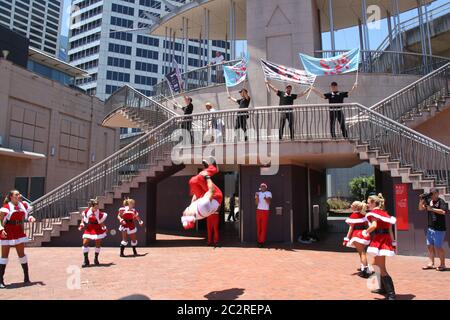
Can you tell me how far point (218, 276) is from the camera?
8664mm

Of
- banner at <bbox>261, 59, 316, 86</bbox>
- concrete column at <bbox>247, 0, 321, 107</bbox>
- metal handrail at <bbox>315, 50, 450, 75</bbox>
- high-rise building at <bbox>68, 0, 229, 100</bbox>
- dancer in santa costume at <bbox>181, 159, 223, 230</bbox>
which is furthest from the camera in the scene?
high-rise building at <bbox>68, 0, 229, 100</bbox>

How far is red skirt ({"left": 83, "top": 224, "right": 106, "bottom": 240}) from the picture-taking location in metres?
10.3

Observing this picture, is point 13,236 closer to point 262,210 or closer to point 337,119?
point 262,210

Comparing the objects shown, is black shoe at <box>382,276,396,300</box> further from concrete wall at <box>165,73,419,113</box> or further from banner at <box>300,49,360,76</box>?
concrete wall at <box>165,73,419,113</box>

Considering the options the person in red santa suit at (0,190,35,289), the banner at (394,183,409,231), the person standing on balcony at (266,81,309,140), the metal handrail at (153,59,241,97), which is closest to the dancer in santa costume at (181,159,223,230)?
the person in red santa suit at (0,190,35,289)

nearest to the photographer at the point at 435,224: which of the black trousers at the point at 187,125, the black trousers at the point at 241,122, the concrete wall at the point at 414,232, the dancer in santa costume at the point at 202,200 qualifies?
the concrete wall at the point at 414,232

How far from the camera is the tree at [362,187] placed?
3605cm

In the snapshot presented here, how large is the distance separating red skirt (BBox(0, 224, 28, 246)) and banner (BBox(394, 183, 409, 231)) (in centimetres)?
1039

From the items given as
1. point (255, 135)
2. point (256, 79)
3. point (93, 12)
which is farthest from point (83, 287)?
point (93, 12)
